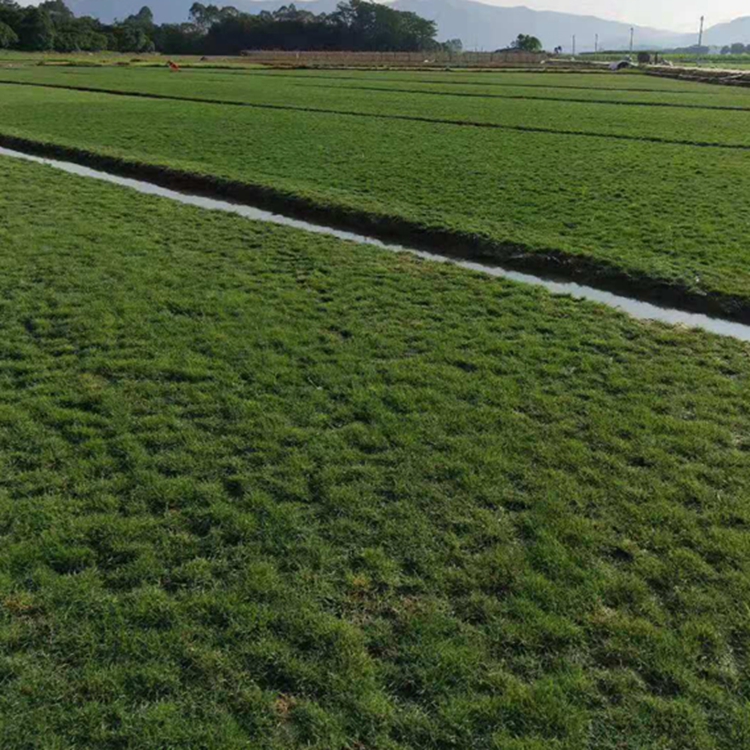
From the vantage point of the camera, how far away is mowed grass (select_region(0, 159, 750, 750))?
10.6 feet

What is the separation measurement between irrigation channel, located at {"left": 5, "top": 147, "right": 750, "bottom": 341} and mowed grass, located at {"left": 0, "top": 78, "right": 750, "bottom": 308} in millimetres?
567

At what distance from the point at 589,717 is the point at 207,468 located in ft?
9.89

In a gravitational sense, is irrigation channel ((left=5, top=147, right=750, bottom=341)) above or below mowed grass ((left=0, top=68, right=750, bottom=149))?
below

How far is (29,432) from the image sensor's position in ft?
17.5

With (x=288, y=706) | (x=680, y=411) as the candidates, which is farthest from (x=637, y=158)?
(x=288, y=706)

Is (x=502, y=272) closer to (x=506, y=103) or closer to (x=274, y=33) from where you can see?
(x=506, y=103)

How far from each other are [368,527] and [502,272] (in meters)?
6.30

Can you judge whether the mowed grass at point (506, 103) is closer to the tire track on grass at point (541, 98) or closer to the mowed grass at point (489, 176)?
the tire track on grass at point (541, 98)

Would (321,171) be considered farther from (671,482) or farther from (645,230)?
(671,482)

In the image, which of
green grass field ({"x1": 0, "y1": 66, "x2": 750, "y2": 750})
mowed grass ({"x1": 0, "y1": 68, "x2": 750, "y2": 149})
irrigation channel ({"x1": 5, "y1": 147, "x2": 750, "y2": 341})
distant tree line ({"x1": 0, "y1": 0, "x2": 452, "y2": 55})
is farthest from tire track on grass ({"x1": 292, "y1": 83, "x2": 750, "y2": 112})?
distant tree line ({"x1": 0, "y1": 0, "x2": 452, "y2": 55})

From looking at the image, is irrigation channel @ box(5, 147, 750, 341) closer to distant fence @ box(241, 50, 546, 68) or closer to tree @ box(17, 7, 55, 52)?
distant fence @ box(241, 50, 546, 68)

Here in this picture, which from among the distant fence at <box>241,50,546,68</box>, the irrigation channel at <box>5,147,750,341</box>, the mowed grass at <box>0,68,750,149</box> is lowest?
the irrigation channel at <box>5,147,750,341</box>

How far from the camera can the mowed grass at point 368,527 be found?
324 centimetres

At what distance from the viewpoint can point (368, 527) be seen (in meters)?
4.41
